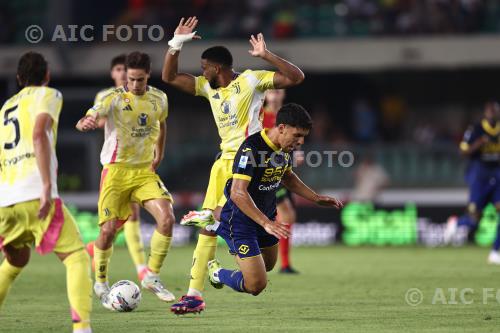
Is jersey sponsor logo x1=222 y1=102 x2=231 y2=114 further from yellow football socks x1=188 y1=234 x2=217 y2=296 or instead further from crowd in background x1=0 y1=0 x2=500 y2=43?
crowd in background x1=0 y1=0 x2=500 y2=43

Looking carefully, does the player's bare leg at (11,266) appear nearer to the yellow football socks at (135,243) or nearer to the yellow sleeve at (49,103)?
the yellow sleeve at (49,103)

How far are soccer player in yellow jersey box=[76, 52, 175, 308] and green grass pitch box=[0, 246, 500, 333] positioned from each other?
19.5 inches

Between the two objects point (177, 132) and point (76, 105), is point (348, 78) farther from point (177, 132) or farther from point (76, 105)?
point (76, 105)

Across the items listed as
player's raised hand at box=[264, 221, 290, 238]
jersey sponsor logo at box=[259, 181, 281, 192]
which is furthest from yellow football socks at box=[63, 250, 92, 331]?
jersey sponsor logo at box=[259, 181, 281, 192]

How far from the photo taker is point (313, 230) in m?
20.4

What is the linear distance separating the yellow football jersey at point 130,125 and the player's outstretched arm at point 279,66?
157 cm

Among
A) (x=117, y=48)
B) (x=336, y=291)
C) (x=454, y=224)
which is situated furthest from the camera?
(x=117, y=48)

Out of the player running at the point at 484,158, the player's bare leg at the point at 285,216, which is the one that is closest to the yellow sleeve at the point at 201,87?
the player's bare leg at the point at 285,216

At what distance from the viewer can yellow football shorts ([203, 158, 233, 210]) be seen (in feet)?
31.8

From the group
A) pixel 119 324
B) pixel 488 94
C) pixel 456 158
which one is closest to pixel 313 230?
pixel 456 158

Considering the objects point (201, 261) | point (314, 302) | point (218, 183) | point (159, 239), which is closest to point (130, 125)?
point (159, 239)

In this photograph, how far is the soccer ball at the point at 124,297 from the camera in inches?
381

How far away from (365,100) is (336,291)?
15991mm

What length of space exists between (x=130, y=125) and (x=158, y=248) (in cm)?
121
